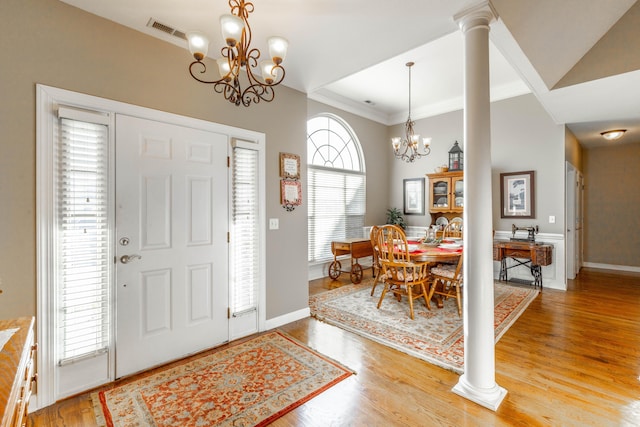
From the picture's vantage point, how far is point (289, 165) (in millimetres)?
3311

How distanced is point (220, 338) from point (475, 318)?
2.18 meters

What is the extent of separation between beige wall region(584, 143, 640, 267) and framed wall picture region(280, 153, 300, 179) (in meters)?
6.80

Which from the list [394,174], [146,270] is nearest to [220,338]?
[146,270]

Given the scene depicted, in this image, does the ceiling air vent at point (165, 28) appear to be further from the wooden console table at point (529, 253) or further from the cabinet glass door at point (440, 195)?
the wooden console table at point (529, 253)

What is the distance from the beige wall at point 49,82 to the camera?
1.81 metres

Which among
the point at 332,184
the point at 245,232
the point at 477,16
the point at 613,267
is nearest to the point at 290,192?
the point at 245,232

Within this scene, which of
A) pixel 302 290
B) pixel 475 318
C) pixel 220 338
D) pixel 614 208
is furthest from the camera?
pixel 614 208

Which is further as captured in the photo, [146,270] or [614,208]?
[614,208]

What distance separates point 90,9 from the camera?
6.81 feet

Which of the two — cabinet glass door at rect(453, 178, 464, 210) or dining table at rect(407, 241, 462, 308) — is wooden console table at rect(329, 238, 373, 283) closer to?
dining table at rect(407, 241, 462, 308)

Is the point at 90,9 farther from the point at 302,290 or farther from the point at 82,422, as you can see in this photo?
the point at 302,290

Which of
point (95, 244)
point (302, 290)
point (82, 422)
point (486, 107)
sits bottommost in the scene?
point (82, 422)

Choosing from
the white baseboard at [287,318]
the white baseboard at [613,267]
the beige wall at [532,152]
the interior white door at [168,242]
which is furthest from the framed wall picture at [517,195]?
the interior white door at [168,242]

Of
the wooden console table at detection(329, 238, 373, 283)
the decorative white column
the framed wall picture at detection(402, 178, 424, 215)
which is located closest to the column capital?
the decorative white column
